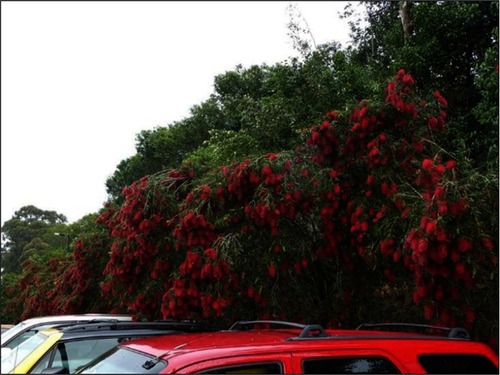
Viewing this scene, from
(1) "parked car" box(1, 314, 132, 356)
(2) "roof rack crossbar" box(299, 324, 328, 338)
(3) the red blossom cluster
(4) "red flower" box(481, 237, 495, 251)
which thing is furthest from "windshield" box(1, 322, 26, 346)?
(4) "red flower" box(481, 237, 495, 251)

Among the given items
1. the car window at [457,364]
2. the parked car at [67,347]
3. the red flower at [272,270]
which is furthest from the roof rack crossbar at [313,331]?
the red flower at [272,270]

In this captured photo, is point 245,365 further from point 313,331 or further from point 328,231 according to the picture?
point 328,231

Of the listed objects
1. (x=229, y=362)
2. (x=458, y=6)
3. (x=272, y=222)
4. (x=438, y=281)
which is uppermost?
(x=458, y=6)

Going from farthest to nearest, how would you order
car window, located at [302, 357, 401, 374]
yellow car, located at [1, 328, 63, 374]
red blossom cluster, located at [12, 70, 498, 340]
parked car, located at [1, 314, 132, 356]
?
1. parked car, located at [1, 314, 132, 356]
2. red blossom cluster, located at [12, 70, 498, 340]
3. yellow car, located at [1, 328, 63, 374]
4. car window, located at [302, 357, 401, 374]

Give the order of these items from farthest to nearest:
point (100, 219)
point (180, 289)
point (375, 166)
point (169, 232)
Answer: point (100, 219) < point (169, 232) < point (180, 289) < point (375, 166)

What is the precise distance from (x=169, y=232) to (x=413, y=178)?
309 cm

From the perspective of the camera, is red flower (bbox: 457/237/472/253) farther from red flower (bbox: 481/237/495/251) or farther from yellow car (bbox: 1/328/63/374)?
yellow car (bbox: 1/328/63/374)

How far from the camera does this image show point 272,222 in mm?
6371

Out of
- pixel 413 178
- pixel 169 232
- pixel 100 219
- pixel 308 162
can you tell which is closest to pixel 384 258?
pixel 413 178

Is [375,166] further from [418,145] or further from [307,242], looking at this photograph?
[307,242]

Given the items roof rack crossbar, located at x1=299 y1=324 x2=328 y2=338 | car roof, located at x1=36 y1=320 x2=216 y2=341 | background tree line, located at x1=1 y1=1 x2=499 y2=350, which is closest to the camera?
roof rack crossbar, located at x1=299 y1=324 x2=328 y2=338

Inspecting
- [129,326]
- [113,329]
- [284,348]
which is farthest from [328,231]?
[284,348]

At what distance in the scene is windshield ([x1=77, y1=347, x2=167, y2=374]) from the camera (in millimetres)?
3166

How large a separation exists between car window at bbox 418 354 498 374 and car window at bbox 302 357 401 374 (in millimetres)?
250
